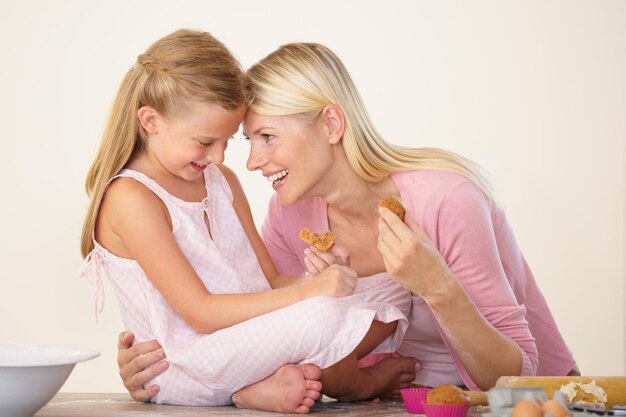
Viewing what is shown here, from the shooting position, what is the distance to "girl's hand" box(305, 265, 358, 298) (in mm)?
2133

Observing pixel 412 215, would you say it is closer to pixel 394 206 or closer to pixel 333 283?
pixel 394 206

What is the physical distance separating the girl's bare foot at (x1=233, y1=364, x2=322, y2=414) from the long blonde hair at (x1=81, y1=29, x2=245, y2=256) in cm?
60

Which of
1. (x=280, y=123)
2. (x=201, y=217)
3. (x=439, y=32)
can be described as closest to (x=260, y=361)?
(x=201, y=217)

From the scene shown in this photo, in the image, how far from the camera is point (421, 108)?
14.4 ft

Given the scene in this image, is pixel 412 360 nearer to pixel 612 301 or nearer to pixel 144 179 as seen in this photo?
pixel 144 179

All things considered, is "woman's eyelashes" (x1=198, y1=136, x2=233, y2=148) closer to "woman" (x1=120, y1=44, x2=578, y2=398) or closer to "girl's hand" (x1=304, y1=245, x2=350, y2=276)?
"woman" (x1=120, y1=44, x2=578, y2=398)

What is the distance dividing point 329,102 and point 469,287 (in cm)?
61

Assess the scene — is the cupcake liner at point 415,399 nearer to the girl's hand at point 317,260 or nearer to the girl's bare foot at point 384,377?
the girl's bare foot at point 384,377

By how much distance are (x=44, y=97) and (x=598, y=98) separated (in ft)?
8.55

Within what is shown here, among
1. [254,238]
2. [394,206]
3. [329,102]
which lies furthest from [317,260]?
[329,102]

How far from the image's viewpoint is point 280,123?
2.46 m

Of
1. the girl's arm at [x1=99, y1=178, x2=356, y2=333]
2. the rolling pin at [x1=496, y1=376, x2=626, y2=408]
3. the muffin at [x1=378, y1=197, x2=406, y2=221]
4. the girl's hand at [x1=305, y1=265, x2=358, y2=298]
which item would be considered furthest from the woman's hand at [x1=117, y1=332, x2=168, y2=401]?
the rolling pin at [x1=496, y1=376, x2=626, y2=408]

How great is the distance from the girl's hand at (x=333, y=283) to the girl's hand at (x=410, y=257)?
0.33ft

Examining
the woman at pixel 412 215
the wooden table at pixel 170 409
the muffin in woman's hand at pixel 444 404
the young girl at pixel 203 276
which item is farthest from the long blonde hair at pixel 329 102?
the muffin in woman's hand at pixel 444 404
